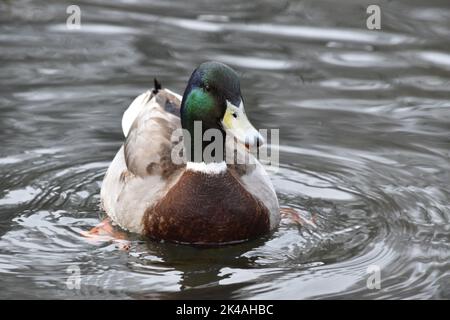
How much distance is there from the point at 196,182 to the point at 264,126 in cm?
224

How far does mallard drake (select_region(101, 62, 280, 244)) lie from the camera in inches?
282

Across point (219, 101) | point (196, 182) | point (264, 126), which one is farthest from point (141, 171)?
point (264, 126)

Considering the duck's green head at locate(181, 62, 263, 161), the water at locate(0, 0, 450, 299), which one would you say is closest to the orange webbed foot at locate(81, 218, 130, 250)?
the water at locate(0, 0, 450, 299)

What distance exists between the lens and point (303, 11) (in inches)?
498

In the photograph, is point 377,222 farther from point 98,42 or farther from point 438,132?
point 98,42

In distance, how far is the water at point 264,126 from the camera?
694cm

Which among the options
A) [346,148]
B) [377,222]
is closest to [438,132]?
[346,148]

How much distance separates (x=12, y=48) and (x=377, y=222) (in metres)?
5.39

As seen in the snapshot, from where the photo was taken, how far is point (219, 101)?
282 inches

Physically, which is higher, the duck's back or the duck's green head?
the duck's green head

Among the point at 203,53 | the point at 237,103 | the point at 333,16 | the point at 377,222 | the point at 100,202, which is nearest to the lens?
the point at 237,103

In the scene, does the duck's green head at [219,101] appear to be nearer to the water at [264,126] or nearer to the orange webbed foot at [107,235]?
the water at [264,126]

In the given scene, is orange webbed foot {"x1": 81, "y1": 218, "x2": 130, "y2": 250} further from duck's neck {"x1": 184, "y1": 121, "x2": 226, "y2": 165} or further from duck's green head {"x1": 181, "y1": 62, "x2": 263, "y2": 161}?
duck's green head {"x1": 181, "y1": 62, "x2": 263, "y2": 161}

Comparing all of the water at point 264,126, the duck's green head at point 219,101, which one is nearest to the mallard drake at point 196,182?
the duck's green head at point 219,101
